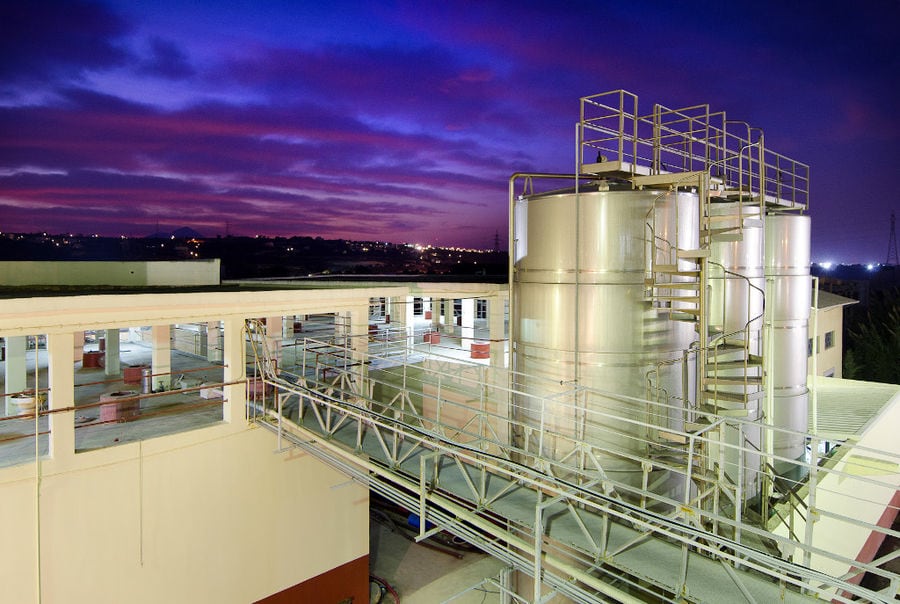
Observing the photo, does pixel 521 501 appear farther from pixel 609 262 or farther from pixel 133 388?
pixel 133 388

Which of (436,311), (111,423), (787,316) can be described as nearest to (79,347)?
(111,423)

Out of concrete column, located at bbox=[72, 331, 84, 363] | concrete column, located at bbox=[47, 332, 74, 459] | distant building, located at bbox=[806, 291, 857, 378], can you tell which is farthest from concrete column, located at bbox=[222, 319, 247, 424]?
distant building, located at bbox=[806, 291, 857, 378]

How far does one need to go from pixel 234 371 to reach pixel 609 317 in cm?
683

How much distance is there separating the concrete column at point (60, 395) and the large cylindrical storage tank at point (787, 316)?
14.9 meters

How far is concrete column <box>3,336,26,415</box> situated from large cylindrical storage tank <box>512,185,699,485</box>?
34.5 feet

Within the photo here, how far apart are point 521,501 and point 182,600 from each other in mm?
6475

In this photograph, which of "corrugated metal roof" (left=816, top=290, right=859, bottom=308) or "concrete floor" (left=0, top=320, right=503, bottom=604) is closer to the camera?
"concrete floor" (left=0, top=320, right=503, bottom=604)

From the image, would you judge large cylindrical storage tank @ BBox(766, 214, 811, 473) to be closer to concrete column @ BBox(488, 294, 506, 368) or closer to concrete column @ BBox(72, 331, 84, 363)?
concrete column @ BBox(488, 294, 506, 368)

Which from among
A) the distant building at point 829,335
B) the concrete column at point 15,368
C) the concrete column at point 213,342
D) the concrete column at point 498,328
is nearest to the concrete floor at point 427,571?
the concrete column at point 498,328

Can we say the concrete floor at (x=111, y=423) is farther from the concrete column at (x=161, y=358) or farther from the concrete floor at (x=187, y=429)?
the concrete column at (x=161, y=358)

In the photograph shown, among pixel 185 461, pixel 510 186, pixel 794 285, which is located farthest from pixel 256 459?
pixel 794 285

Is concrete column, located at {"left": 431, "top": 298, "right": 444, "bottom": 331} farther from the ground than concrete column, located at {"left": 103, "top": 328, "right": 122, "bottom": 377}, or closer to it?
farther from the ground

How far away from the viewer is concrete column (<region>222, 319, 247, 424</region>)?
1080cm

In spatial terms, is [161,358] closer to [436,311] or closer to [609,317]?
[609,317]
